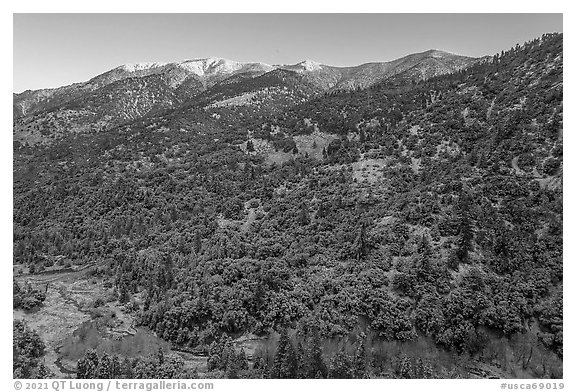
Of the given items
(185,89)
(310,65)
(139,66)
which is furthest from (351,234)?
(139,66)

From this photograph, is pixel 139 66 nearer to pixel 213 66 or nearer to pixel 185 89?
pixel 213 66

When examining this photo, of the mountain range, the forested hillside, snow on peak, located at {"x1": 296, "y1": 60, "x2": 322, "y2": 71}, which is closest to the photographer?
the forested hillside

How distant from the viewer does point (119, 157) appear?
165 feet

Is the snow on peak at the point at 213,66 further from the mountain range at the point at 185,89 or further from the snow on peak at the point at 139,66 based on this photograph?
the snow on peak at the point at 139,66

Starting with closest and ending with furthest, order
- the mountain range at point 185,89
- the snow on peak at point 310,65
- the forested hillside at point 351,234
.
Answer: the forested hillside at point 351,234 → the mountain range at point 185,89 → the snow on peak at point 310,65

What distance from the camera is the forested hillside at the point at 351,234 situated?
18.8 m

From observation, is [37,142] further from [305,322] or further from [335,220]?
[305,322]

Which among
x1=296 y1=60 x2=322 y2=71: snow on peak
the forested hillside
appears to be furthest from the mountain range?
the forested hillside

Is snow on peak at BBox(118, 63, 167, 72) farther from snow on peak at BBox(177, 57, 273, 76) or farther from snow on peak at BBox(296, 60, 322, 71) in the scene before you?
snow on peak at BBox(296, 60, 322, 71)

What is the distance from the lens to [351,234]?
86.5 feet

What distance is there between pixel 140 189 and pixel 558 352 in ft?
129

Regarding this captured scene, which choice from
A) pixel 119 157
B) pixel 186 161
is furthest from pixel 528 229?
pixel 119 157

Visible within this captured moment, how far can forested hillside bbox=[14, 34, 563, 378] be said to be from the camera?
1881 cm

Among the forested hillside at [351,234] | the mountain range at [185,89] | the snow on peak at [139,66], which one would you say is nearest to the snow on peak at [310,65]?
the mountain range at [185,89]
